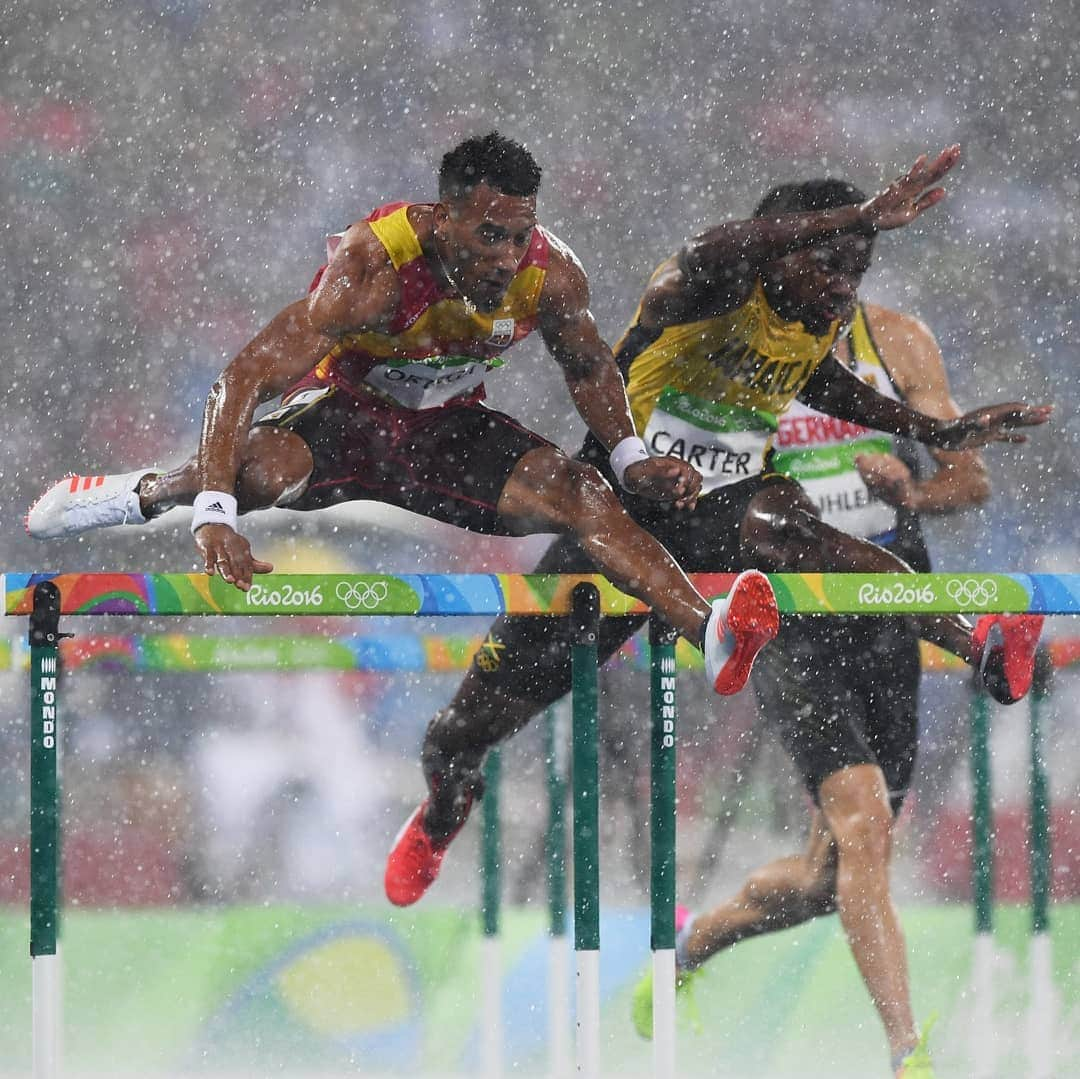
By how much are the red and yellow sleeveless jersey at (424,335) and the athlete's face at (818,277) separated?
0.49m

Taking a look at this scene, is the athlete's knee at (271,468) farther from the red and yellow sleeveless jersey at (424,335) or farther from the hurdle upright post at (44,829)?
the hurdle upright post at (44,829)

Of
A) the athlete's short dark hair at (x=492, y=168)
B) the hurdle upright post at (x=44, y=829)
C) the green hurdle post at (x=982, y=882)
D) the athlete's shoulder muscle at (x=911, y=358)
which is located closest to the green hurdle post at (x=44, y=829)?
the hurdle upright post at (x=44, y=829)

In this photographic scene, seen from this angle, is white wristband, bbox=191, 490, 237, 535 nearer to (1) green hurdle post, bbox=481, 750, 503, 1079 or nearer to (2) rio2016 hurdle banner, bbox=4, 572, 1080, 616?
(2) rio2016 hurdle banner, bbox=4, 572, 1080, 616

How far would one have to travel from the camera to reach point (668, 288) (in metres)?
3.16

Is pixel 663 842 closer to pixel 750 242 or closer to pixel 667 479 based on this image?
pixel 667 479

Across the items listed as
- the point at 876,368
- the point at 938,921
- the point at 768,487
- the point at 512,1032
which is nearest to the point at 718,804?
the point at 938,921

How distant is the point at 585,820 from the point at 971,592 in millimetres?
721

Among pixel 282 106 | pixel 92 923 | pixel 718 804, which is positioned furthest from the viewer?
pixel 282 106

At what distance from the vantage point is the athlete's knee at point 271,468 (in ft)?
9.04

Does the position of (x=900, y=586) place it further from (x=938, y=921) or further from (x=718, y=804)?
(x=718, y=804)

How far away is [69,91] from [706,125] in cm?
353

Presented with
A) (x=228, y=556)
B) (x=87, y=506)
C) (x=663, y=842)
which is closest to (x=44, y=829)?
(x=228, y=556)

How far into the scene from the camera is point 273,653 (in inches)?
138

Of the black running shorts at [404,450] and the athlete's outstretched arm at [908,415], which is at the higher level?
the athlete's outstretched arm at [908,415]
